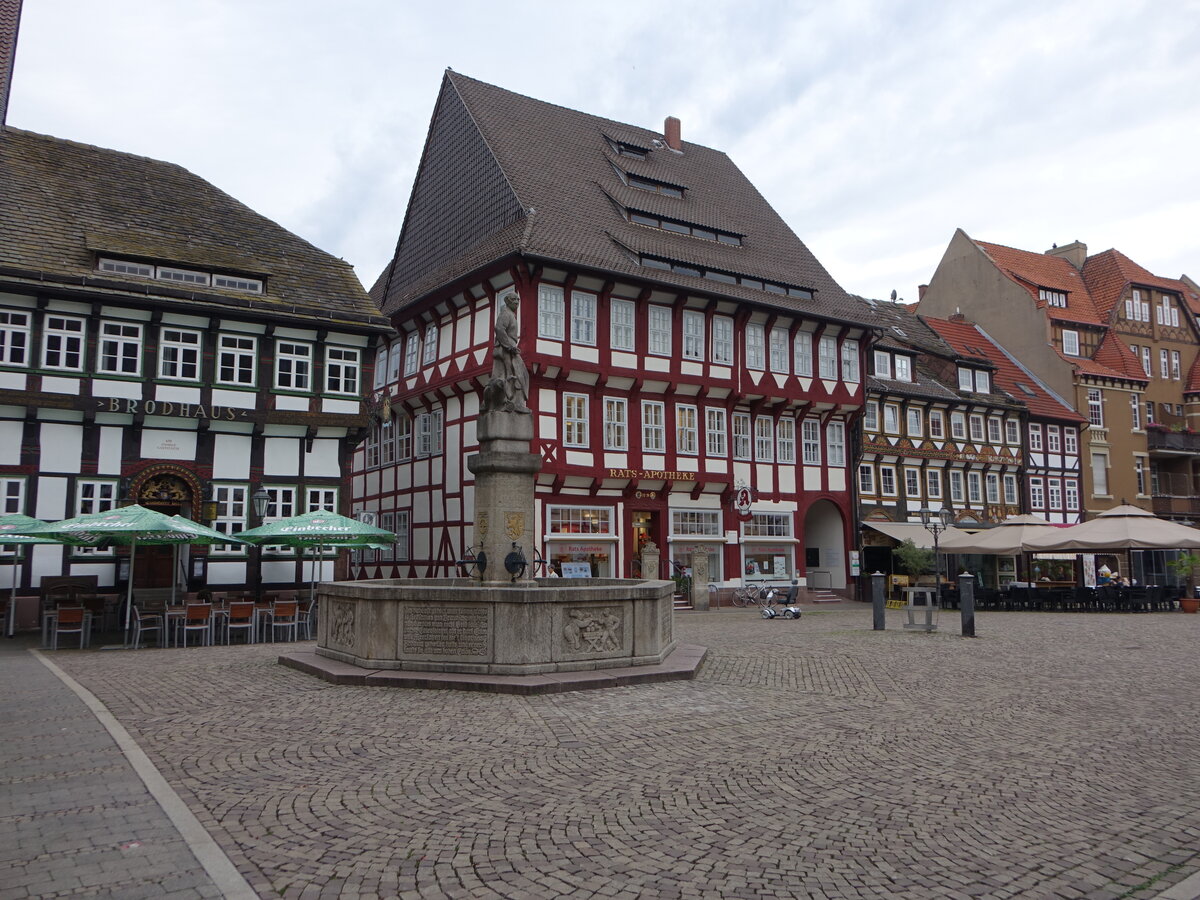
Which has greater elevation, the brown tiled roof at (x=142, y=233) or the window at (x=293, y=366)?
the brown tiled roof at (x=142, y=233)

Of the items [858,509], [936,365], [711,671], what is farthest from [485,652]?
[936,365]

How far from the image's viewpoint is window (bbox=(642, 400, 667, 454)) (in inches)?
1181

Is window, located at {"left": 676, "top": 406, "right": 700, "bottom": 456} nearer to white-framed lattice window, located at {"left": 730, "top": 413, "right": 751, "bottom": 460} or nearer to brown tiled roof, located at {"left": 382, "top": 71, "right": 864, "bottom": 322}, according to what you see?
white-framed lattice window, located at {"left": 730, "top": 413, "right": 751, "bottom": 460}

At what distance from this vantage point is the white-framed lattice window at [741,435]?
1271 inches

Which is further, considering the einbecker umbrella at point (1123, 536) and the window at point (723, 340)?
the window at point (723, 340)

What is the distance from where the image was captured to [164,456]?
22594mm

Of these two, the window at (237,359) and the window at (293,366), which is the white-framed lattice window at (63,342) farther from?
the window at (293,366)

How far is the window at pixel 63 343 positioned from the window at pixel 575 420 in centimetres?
1262

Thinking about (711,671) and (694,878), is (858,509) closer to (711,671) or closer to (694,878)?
(711,671)

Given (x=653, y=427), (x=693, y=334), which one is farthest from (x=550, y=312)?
(x=693, y=334)

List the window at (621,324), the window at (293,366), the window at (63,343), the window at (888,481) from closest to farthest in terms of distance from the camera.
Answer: the window at (63,343) → the window at (293,366) → the window at (621,324) → the window at (888,481)

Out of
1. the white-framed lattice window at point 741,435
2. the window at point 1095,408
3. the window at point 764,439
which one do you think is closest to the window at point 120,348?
the white-framed lattice window at point 741,435

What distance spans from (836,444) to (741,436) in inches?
186

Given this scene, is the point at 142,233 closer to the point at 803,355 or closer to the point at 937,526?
the point at 803,355
